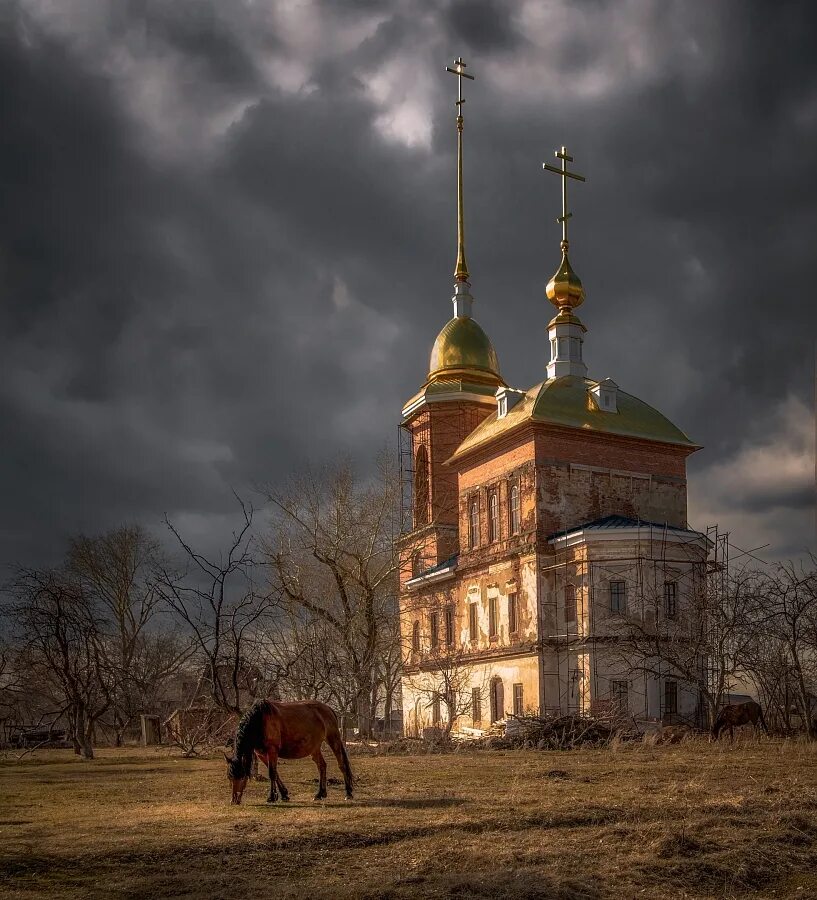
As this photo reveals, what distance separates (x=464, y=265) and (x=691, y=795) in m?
40.0

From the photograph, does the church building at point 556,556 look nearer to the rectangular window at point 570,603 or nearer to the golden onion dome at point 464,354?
the rectangular window at point 570,603

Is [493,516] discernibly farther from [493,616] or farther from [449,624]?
[449,624]

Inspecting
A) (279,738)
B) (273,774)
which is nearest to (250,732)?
(279,738)

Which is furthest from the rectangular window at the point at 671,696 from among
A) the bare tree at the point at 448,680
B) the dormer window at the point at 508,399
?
the dormer window at the point at 508,399

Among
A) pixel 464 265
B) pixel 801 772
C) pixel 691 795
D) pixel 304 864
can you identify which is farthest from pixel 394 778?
pixel 464 265

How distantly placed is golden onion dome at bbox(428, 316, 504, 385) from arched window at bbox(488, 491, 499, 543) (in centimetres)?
930

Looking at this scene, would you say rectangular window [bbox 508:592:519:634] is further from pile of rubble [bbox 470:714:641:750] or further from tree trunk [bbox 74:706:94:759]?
tree trunk [bbox 74:706:94:759]

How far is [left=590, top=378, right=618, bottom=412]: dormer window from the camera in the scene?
3752 centimetres

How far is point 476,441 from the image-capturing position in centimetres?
3928

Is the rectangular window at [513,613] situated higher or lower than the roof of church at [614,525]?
lower

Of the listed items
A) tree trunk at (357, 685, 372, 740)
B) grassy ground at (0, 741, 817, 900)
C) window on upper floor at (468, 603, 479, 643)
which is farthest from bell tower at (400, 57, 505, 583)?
grassy ground at (0, 741, 817, 900)

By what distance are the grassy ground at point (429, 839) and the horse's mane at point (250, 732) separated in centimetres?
62

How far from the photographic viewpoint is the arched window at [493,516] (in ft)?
125

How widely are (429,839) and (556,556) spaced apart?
84.4 feet
